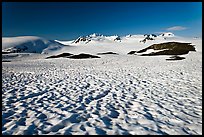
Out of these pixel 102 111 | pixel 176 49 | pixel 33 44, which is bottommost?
pixel 102 111

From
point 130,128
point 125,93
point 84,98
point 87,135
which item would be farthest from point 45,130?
point 125,93

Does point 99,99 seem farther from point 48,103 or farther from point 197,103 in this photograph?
point 197,103

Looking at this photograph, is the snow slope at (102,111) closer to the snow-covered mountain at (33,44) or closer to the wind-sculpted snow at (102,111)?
the wind-sculpted snow at (102,111)

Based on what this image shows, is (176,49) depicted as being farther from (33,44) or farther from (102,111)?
(33,44)

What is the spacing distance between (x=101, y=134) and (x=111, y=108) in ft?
7.80

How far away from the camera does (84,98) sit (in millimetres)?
9062

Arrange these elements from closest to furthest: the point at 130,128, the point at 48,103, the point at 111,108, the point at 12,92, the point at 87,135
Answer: the point at 87,135
the point at 130,128
the point at 111,108
the point at 48,103
the point at 12,92

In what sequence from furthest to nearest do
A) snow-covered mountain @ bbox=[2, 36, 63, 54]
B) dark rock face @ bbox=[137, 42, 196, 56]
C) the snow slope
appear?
snow-covered mountain @ bbox=[2, 36, 63, 54], dark rock face @ bbox=[137, 42, 196, 56], the snow slope

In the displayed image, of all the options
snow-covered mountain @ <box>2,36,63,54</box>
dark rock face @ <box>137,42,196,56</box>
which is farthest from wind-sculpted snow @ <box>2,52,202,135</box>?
snow-covered mountain @ <box>2,36,63,54</box>

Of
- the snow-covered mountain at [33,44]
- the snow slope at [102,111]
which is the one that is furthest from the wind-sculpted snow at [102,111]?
the snow-covered mountain at [33,44]

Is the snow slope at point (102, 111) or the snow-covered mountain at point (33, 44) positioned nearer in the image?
the snow slope at point (102, 111)

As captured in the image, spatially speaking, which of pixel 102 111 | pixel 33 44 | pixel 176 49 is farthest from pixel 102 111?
pixel 33 44

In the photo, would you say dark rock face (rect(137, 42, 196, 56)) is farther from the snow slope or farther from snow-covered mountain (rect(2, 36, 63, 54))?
snow-covered mountain (rect(2, 36, 63, 54))

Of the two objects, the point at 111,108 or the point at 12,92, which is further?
the point at 12,92
